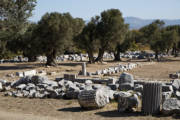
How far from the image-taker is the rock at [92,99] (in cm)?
1109

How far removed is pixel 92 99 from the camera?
1111cm

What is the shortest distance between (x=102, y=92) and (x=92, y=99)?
0.57 m

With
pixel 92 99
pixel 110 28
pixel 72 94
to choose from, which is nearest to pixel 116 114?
pixel 92 99

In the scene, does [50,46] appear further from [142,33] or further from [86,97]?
[142,33]

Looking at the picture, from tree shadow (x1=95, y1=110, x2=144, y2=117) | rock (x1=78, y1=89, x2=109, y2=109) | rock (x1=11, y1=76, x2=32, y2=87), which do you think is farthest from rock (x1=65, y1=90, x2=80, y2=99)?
rock (x1=11, y1=76, x2=32, y2=87)

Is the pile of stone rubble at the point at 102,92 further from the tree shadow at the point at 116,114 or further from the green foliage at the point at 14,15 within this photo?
the green foliage at the point at 14,15

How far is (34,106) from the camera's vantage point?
492 inches

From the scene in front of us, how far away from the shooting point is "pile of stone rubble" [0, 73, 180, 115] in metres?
10.4

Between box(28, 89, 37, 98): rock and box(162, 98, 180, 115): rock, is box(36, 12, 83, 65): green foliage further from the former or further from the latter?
box(162, 98, 180, 115): rock

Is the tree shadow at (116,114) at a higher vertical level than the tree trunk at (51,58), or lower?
lower

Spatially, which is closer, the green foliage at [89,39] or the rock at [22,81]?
the rock at [22,81]

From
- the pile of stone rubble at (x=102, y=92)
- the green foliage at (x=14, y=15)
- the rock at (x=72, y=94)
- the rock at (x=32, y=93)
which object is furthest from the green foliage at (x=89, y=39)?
the rock at (x=72, y=94)

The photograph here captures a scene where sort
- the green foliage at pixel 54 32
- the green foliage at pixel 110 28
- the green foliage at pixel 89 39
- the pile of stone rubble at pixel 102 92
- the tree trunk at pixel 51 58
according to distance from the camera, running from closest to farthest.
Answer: the pile of stone rubble at pixel 102 92, the green foliage at pixel 54 32, the tree trunk at pixel 51 58, the green foliage at pixel 89 39, the green foliage at pixel 110 28

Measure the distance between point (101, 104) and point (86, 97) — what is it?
0.72m
